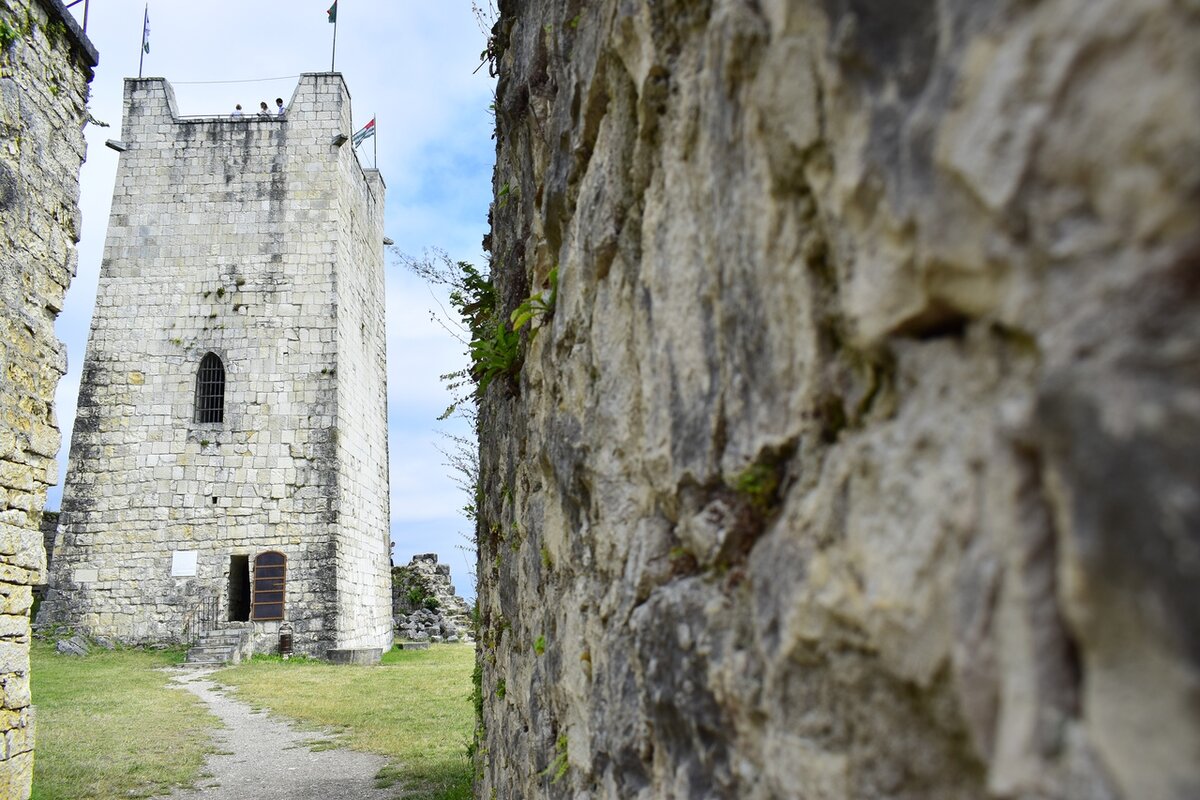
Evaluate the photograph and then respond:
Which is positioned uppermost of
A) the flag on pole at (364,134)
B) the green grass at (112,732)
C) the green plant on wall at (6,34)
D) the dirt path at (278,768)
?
the flag on pole at (364,134)

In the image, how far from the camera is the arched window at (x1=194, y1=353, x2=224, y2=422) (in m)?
18.1

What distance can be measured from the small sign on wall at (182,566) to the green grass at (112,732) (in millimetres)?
2474

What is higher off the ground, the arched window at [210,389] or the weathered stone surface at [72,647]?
the arched window at [210,389]

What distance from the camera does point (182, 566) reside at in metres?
17.2

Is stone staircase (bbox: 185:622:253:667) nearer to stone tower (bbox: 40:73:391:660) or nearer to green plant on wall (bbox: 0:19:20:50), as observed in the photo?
stone tower (bbox: 40:73:391:660)

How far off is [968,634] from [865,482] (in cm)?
26

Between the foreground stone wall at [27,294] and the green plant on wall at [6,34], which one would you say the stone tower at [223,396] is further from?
the green plant on wall at [6,34]

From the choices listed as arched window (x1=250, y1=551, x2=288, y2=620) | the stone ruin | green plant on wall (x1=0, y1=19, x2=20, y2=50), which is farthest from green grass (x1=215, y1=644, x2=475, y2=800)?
green plant on wall (x1=0, y1=19, x2=20, y2=50)

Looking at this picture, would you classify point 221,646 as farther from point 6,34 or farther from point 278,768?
point 6,34

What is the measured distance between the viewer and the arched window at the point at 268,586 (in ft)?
56.8

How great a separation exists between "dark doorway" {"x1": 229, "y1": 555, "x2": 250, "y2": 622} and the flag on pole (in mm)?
9827

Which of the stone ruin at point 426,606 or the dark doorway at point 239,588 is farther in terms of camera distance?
the stone ruin at point 426,606

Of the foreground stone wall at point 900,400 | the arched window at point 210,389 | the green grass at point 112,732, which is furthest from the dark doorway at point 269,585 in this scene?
the foreground stone wall at point 900,400

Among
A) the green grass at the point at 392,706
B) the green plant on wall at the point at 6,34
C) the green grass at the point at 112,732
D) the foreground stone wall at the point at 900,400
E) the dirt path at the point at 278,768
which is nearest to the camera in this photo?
the foreground stone wall at the point at 900,400
